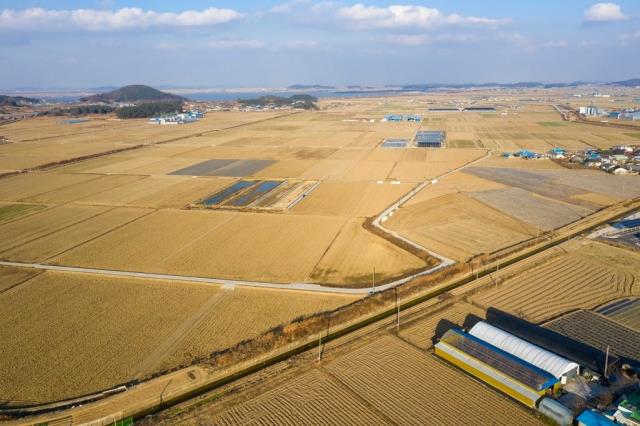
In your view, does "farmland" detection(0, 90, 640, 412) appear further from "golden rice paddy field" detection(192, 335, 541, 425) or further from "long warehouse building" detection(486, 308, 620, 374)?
"long warehouse building" detection(486, 308, 620, 374)

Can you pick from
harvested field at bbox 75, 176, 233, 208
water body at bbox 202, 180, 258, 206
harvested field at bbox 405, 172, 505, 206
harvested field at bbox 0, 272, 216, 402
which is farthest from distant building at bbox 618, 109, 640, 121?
harvested field at bbox 0, 272, 216, 402

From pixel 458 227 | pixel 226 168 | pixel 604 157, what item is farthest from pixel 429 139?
pixel 458 227

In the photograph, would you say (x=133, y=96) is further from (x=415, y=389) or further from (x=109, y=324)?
(x=415, y=389)

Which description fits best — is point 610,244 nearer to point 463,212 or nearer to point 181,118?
point 463,212

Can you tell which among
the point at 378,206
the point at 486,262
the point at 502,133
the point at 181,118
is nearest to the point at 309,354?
the point at 486,262

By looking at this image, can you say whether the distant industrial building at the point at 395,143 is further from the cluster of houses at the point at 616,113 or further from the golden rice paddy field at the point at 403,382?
the cluster of houses at the point at 616,113
